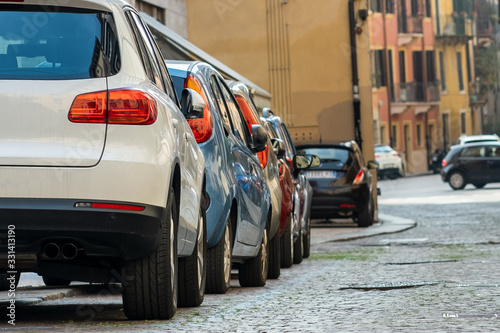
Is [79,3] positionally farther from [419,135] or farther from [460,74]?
[460,74]

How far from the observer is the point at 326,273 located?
40.2ft

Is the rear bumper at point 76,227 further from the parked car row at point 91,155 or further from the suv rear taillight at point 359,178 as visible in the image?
the suv rear taillight at point 359,178

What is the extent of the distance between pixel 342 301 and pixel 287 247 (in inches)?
186

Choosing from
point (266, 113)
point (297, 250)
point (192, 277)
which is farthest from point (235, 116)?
point (266, 113)

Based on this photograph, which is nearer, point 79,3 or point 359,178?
point 79,3

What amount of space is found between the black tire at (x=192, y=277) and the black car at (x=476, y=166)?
36357mm

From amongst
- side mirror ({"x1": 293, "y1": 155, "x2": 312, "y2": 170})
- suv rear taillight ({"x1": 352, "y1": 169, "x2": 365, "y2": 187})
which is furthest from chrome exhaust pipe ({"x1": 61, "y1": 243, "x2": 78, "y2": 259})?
suv rear taillight ({"x1": 352, "y1": 169, "x2": 365, "y2": 187})

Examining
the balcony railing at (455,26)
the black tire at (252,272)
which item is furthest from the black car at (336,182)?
the balcony railing at (455,26)

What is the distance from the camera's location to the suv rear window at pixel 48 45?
6359 mm

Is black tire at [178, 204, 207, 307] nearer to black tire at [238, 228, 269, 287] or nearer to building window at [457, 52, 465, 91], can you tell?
black tire at [238, 228, 269, 287]

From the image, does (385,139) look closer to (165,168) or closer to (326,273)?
(326,273)

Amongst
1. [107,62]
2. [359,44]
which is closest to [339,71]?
[359,44]

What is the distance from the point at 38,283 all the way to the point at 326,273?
115 inches

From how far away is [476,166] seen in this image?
43.7m
